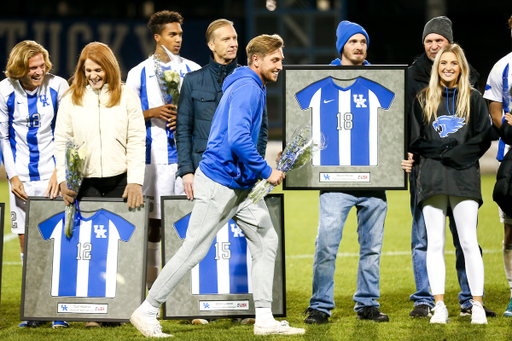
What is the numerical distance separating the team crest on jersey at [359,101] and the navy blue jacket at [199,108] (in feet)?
1.88

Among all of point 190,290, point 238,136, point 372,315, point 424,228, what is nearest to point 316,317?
point 372,315

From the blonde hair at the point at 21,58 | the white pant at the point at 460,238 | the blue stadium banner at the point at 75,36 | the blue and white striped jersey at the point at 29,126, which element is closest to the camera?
the white pant at the point at 460,238

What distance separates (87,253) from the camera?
430cm

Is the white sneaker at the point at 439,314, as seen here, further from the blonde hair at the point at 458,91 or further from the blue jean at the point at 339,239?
the blonde hair at the point at 458,91

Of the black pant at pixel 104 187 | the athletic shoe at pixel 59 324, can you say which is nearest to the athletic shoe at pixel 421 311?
the black pant at pixel 104 187

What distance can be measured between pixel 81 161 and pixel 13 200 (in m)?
0.84

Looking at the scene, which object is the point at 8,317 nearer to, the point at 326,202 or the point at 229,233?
the point at 229,233

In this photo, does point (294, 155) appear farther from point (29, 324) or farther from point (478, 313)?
point (29, 324)

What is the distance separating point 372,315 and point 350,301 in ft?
2.39

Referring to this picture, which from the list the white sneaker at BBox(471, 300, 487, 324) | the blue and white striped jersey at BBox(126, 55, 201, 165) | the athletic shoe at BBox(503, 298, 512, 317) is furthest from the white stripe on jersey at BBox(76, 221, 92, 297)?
the athletic shoe at BBox(503, 298, 512, 317)

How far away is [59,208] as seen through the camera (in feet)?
14.2

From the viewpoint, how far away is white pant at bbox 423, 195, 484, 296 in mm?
4207

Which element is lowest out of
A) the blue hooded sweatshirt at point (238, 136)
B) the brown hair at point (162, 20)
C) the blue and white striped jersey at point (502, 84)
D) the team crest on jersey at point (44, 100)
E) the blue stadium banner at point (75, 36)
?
the blue hooded sweatshirt at point (238, 136)

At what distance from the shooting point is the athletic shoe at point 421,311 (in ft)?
14.7
